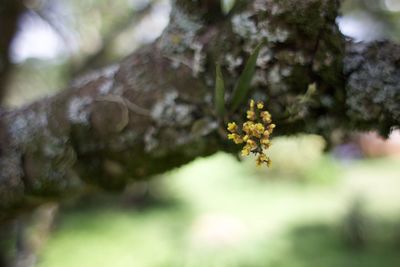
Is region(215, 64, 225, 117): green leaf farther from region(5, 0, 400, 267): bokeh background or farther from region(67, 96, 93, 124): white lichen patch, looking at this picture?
region(5, 0, 400, 267): bokeh background

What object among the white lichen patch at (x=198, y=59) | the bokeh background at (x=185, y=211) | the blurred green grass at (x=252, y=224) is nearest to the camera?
the white lichen patch at (x=198, y=59)

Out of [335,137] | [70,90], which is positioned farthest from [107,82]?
[335,137]

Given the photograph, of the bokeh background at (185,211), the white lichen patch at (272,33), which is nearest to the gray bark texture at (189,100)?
the white lichen patch at (272,33)

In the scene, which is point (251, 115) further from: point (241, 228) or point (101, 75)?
point (241, 228)

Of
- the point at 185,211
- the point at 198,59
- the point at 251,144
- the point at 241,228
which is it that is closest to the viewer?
the point at 251,144

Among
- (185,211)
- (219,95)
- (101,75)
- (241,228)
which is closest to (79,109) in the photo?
(101,75)

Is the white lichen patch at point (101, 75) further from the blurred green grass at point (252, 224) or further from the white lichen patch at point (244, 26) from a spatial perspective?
the blurred green grass at point (252, 224)

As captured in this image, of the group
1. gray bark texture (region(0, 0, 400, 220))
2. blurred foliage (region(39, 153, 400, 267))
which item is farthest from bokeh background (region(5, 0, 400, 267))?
gray bark texture (region(0, 0, 400, 220))
